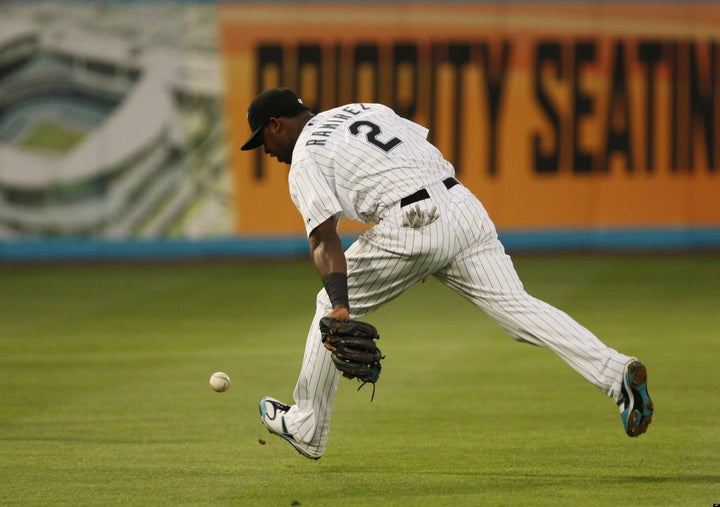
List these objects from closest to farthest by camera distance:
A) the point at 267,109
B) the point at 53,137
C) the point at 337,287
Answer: the point at 337,287 → the point at 267,109 → the point at 53,137

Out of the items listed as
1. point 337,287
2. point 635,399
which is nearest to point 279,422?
point 337,287

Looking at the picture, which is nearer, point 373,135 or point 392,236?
point 392,236

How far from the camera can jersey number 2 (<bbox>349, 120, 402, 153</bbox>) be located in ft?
19.4

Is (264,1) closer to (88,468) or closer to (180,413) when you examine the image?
(180,413)

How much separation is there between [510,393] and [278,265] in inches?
389

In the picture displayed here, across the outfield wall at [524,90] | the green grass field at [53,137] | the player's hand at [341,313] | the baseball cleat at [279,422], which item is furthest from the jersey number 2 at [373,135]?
the green grass field at [53,137]

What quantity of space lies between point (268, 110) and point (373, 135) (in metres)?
0.49

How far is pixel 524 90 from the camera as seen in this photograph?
19031 mm

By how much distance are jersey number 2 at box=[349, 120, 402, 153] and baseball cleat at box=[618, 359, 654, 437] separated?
1.43m

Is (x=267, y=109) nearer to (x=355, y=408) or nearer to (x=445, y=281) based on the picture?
(x=445, y=281)

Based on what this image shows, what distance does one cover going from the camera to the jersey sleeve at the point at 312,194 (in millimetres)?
5648

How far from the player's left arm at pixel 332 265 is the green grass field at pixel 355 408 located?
2.61 ft

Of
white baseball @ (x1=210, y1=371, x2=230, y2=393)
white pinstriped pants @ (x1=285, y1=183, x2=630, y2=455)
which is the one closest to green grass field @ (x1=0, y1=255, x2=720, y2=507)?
white baseball @ (x1=210, y1=371, x2=230, y2=393)

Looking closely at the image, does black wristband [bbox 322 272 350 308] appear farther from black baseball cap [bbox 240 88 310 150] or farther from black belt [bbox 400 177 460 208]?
black baseball cap [bbox 240 88 310 150]
